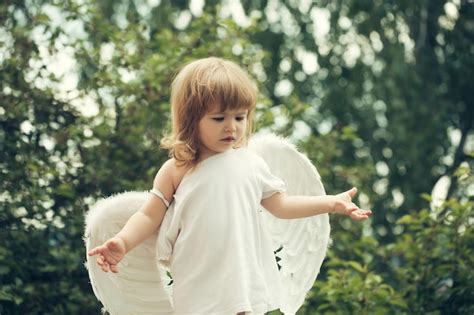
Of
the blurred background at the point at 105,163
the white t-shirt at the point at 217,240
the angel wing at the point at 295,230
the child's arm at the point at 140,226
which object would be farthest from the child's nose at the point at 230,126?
the blurred background at the point at 105,163

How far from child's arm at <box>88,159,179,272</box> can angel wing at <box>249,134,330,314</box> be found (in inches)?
17.6

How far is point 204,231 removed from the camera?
355 cm

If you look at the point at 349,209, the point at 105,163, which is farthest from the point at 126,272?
the point at 105,163

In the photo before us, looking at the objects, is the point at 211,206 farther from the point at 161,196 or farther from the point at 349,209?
the point at 349,209

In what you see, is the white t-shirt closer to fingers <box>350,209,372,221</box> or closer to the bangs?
the bangs

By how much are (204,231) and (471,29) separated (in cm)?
671

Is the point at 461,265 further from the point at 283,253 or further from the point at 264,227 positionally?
the point at 264,227

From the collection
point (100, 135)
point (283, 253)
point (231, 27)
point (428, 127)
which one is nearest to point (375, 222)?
point (428, 127)

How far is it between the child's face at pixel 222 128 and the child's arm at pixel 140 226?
0.17m

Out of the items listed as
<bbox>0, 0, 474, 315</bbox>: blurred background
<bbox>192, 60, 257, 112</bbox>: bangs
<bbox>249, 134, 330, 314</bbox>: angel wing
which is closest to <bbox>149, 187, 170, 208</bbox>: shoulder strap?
<bbox>192, 60, 257, 112</bbox>: bangs

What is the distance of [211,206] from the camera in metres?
3.55

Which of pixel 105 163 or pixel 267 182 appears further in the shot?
pixel 105 163

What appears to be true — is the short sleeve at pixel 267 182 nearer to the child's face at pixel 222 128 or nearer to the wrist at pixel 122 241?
the child's face at pixel 222 128

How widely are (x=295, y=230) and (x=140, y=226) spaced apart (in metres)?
0.80
